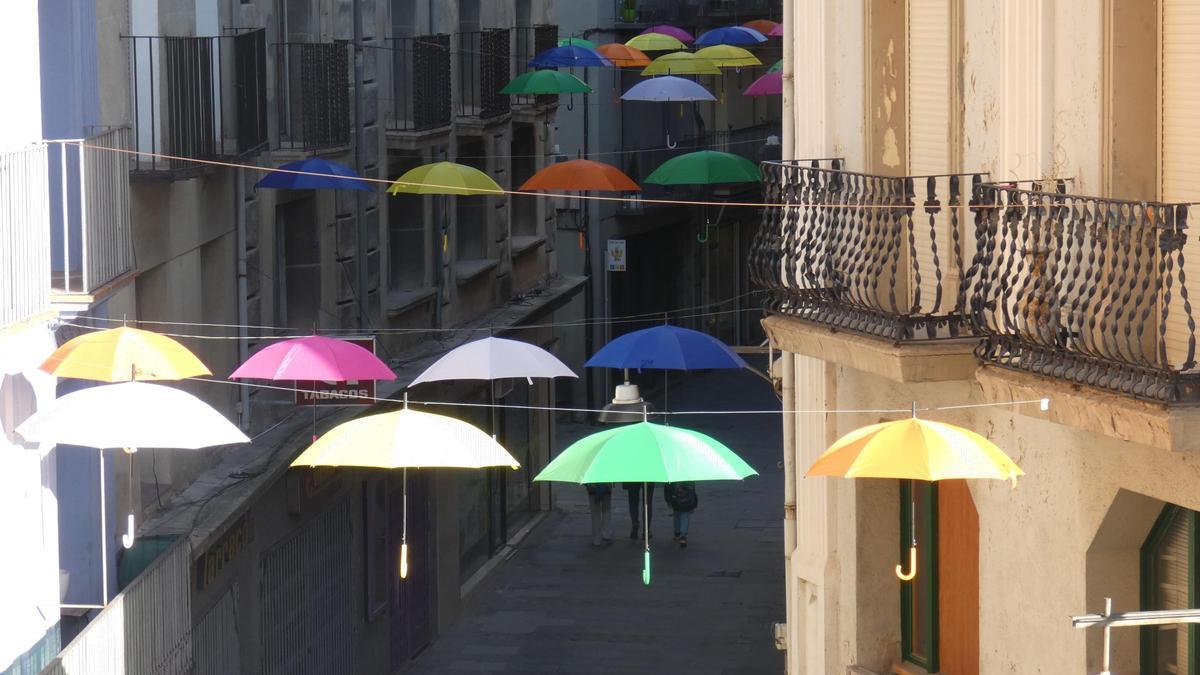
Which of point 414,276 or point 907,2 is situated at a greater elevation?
point 907,2

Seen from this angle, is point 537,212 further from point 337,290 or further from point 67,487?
point 67,487

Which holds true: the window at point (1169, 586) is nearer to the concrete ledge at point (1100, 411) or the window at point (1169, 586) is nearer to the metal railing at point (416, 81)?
the concrete ledge at point (1100, 411)

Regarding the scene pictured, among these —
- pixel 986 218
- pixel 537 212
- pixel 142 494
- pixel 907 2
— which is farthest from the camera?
pixel 537 212

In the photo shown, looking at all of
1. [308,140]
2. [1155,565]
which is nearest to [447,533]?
[308,140]

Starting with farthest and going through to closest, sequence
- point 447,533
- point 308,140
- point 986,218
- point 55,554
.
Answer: point 447,533 → point 308,140 → point 55,554 → point 986,218

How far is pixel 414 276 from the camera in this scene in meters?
27.7

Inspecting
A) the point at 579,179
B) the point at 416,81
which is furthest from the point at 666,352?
the point at 579,179

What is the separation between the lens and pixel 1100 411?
33.7 ft

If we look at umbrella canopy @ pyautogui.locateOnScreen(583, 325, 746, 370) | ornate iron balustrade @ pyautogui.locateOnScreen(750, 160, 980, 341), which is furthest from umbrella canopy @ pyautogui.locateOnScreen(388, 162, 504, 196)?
ornate iron balustrade @ pyautogui.locateOnScreen(750, 160, 980, 341)

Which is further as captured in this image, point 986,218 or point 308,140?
point 308,140

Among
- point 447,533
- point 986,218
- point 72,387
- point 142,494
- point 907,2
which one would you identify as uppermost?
point 907,2

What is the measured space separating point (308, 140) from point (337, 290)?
2421mm

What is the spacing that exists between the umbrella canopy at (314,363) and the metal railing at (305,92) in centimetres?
533

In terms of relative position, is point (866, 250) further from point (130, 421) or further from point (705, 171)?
point (705, 171)
